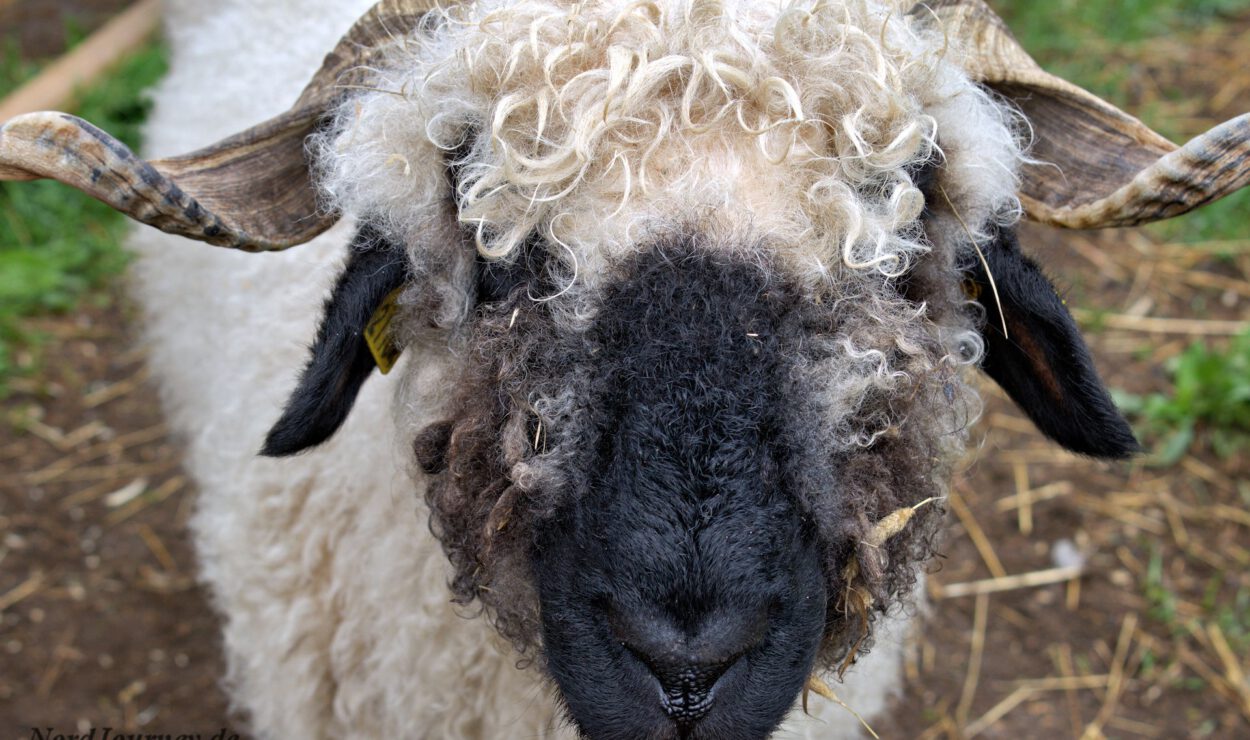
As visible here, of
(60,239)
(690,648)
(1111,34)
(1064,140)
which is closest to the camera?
(690,648)

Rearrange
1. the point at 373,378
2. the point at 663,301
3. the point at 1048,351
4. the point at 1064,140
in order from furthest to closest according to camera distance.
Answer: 1. the point at 373,378
2. the point at 1064,140
3. the point at 1048,351
4. the point at 663,301

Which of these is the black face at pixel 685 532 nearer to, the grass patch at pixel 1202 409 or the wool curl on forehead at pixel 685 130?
the wool curl on forehead at pixel 685 130

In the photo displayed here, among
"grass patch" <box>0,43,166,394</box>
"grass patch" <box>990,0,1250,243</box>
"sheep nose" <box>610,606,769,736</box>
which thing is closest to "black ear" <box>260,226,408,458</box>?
"sheep nose" <box>610,606,769,736</box>

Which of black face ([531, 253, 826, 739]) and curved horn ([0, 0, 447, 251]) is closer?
black face ([531, 253, 826, 739])

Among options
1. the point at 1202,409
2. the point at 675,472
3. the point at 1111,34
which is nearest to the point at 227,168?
the point at 675,472

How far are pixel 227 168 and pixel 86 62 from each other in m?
4.31

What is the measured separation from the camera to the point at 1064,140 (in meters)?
2.13

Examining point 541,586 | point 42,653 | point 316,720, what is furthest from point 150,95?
point 541,586

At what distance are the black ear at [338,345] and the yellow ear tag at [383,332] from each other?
2 centimetres

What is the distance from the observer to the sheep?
5.07ft

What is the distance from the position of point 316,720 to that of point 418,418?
108cm

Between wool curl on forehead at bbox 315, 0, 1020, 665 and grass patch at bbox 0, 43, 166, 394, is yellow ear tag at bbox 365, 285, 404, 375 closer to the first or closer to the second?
wool curl on forehead at bbox 315, 0, 1020, 665

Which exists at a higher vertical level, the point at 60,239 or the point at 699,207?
the point at 699,207

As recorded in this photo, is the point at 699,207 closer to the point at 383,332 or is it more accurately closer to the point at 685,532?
the point at 685,532
